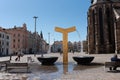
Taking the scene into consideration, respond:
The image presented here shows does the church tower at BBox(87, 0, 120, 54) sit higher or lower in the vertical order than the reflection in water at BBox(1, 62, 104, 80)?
higher

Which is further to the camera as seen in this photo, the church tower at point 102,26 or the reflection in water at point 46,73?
the church tower at point 102,26

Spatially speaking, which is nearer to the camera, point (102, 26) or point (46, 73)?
point (46, 73)

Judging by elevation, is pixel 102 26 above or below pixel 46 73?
above

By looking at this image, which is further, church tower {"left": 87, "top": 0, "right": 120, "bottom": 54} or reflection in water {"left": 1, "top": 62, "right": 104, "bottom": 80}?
church tower {"left": 87, "top": 0, "right": 120, "bottom": 54}

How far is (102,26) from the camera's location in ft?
206

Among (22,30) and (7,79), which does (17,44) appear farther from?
(7,79)

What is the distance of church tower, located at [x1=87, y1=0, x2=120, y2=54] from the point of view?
61531mm

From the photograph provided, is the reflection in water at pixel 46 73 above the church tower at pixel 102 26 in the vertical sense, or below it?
below

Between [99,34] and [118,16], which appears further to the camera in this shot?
[99,34]

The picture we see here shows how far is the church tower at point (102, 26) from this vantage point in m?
61.5

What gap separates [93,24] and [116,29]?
899 centimetres

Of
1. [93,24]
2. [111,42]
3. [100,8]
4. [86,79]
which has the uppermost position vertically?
[100,8]

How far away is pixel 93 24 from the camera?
64.2 m

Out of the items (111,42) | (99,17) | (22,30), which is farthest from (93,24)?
(22,30)
